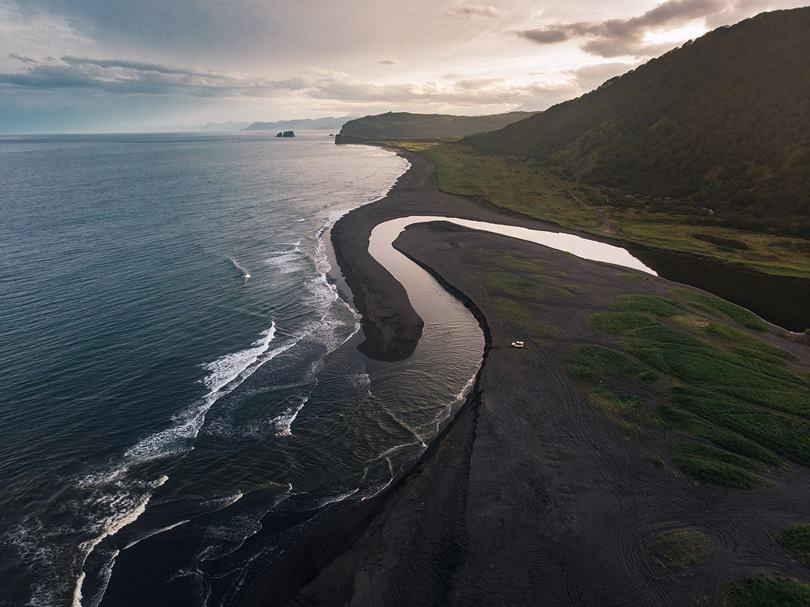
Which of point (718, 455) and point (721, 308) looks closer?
point (718, 455)

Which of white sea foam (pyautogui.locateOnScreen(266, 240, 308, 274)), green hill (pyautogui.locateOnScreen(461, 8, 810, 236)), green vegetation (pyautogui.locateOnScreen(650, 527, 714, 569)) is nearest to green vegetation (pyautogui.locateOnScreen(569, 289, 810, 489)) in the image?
green vegetation (pyautogui.locateOnScreen(650, 527, 714, 569))

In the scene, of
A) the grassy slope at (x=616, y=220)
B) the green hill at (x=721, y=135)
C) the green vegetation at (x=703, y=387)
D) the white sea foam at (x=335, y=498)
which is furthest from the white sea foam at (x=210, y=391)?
the green hill at (x=721, y=135)

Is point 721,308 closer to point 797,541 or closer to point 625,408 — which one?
point 625,408

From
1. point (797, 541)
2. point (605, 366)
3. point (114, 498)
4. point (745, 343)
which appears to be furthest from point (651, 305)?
point (114, 498)

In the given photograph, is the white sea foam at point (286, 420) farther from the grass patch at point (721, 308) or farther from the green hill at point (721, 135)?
the green hill at point (721, 135)

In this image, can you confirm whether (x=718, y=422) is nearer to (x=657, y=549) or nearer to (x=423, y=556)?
(x=657, y=549)

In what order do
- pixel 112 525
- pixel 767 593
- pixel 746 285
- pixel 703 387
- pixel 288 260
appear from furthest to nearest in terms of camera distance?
pixel 288 260 < pixel 746 285 < pixel 703 387 < pixel 112 525 < pixel 767 593

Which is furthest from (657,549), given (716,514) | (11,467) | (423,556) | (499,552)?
(11,467)

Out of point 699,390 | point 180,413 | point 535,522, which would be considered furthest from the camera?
point 699,390
